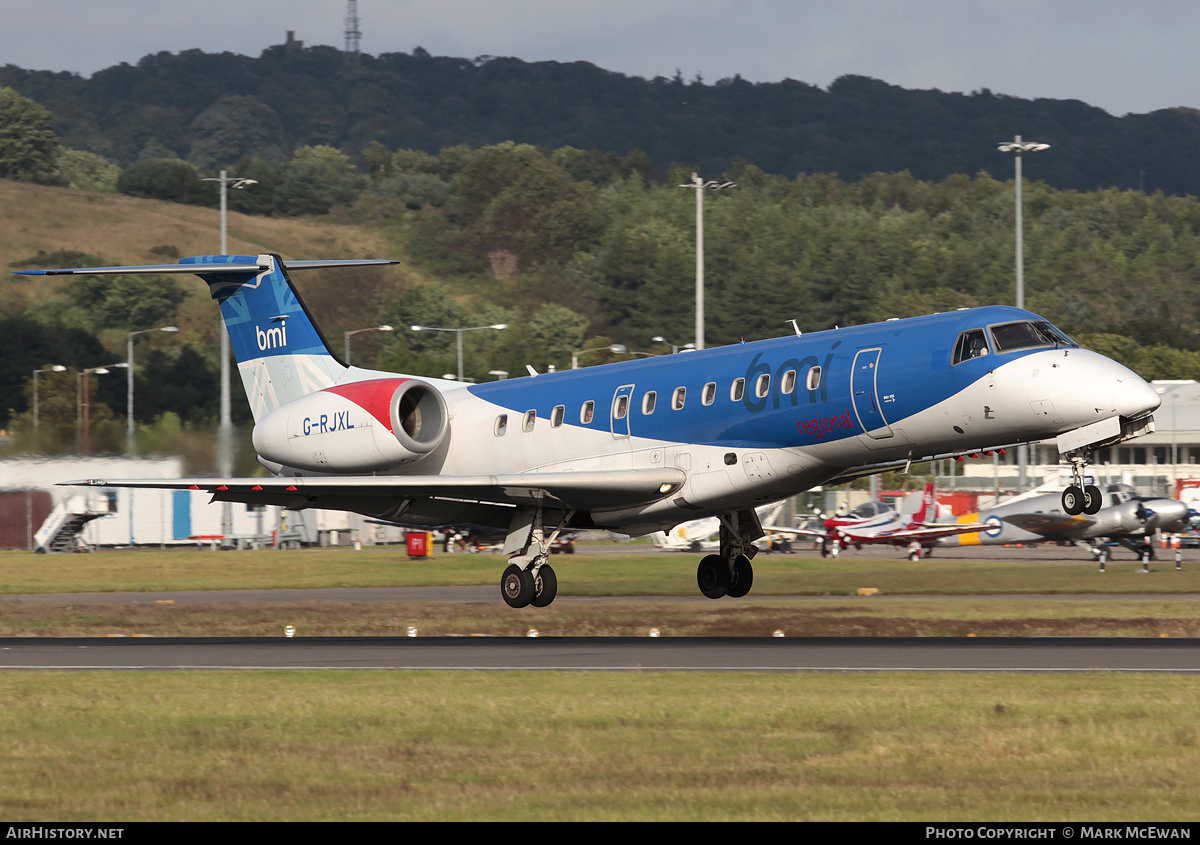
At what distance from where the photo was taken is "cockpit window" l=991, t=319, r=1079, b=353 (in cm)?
2100

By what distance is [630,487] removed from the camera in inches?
941

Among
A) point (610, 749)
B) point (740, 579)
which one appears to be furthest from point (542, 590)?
point (610, 749)

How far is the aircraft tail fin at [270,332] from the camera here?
29828mm

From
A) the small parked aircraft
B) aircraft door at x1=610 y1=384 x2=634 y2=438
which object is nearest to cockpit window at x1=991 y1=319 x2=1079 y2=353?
aircraft door at x1=610 y1=384 x2=634 y2=438

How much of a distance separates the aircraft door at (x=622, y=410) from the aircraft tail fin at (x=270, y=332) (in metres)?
7.10

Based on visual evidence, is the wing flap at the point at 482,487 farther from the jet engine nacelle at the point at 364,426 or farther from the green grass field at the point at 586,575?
A: the green grass field at the point at 586,575

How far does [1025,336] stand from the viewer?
2106 centimetres

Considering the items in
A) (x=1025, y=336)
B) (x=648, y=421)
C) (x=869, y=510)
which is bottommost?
(x=869, y=510)

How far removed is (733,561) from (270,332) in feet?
35.6

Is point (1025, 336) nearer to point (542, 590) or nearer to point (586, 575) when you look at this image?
point (542, 590)

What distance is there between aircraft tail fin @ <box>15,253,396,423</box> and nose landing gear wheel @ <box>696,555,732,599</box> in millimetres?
8421

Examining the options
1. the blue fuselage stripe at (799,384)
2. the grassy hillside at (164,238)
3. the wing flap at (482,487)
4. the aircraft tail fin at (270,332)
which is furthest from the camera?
the grassy hillside at (164,238)

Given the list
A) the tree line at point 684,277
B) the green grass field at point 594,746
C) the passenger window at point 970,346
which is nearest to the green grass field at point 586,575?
the passenger window at point 970,346

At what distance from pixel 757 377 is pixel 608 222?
17201 cm
